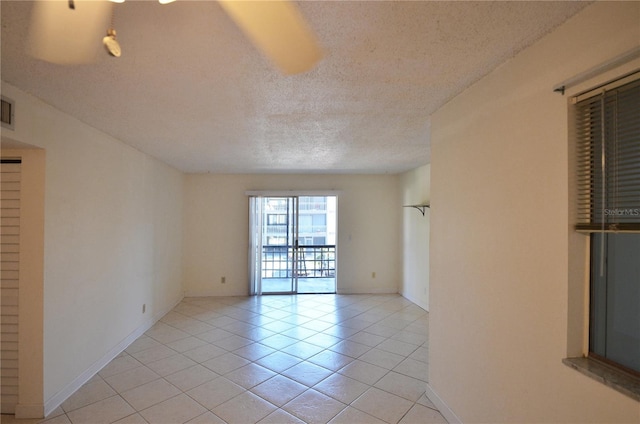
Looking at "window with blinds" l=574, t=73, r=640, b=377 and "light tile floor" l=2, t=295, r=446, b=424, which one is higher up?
"window with blinds" l=574, t=73, r=640, b=377

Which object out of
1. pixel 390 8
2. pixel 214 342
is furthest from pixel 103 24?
pixel 214 342

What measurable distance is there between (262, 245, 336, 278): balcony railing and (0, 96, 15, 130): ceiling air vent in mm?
5185

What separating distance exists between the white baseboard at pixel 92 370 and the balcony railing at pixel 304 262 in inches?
119

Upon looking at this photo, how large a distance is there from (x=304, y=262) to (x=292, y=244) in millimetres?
1424

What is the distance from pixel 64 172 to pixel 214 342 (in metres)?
2.38

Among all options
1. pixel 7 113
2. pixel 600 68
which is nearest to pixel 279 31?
pixel 600 68

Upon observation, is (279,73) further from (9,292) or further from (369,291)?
(369,291)

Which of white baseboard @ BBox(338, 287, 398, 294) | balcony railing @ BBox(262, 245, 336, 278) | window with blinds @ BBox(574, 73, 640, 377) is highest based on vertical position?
window with blinds @ BBox(574, 73, 640, 377)

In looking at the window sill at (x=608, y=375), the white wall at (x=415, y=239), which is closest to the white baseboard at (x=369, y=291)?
the white wall at (x=415, y=239)

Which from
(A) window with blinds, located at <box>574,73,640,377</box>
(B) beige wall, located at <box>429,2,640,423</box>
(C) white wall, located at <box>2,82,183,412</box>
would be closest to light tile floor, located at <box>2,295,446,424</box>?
(C) white wall, located at <box>2,82,183,412</box>

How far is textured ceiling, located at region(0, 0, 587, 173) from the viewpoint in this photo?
126 centimetres

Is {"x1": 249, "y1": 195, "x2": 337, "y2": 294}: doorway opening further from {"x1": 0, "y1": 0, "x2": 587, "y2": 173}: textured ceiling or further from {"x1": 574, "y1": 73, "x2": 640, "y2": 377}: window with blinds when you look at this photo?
{"x1": 574, "y1": 73, "x2": 640, "y2": 377}: window with blinds

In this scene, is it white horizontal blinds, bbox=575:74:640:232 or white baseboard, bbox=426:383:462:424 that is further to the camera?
white baseboard, bbox=426:383:462:424

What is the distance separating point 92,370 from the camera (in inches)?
110
